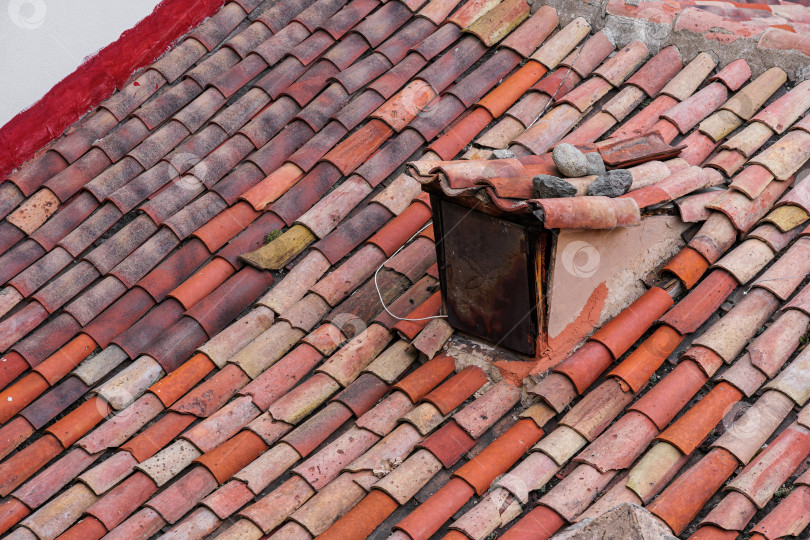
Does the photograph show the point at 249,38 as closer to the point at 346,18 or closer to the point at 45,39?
the point at 346,18

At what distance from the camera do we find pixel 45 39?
20.5 ft

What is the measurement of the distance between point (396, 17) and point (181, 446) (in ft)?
11.6

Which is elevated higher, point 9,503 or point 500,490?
point 9,503

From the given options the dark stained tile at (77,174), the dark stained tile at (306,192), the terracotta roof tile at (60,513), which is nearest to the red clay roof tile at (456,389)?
the dark stained tile at (306,192)

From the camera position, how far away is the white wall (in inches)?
241

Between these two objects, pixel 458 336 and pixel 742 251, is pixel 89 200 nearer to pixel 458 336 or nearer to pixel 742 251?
pixel 458 336

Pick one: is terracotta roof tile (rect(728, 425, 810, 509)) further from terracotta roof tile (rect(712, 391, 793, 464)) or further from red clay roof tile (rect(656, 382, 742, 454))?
red clay roof tile (rect(656, 382, 742, 454))

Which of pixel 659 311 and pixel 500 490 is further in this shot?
pixel 659 311

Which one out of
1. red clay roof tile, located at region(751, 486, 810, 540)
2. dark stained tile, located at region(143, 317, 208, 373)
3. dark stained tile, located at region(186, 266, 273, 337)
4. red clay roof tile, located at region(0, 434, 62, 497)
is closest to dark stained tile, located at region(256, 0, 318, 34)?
dark stained tile, located at region(186, 266, 273, 337)

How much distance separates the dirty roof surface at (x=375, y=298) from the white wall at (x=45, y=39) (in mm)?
384

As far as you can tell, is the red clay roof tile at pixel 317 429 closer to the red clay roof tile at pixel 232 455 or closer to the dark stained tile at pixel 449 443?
the red clay roof tile at pixel 232 455

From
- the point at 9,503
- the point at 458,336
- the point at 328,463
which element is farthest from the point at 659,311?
the point at 9,503

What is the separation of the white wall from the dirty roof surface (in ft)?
1.26

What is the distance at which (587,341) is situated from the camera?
192 inches
